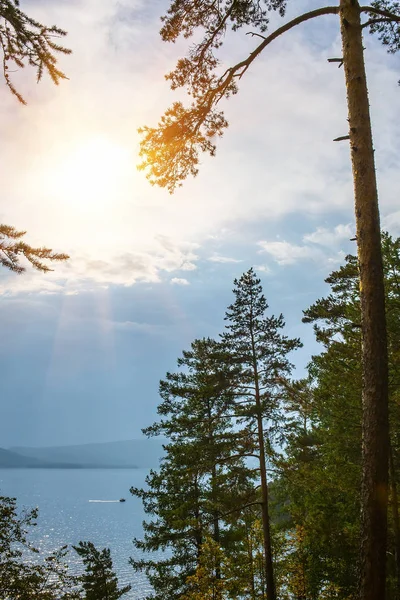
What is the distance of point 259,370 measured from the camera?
15.7m

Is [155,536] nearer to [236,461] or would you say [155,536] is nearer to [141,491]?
[141,491]

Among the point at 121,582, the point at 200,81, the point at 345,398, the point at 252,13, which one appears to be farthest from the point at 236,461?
the point at 121,582

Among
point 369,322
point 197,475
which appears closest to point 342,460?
point 197,475

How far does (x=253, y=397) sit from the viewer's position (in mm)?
15500

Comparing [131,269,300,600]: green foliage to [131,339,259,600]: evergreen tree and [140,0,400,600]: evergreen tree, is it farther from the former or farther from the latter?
[140,0,400,600]: evergreen tree

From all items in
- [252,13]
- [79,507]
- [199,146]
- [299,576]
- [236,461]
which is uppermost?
[252,13]

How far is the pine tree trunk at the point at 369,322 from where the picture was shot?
16.4ft

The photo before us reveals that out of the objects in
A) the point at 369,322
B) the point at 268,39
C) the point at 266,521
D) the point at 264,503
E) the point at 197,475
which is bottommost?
the point at 266,521

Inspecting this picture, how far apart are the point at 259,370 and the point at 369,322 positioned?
A: 10183 millimetres

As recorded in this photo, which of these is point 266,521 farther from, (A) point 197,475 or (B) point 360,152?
(B) point 360,152

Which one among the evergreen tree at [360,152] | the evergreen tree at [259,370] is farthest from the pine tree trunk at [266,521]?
the evergreen tree at [360,152]

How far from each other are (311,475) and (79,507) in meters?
169

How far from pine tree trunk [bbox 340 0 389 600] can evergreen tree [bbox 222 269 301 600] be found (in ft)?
32.2

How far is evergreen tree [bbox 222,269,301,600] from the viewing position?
1502 centimetres
